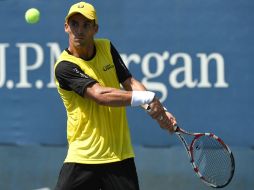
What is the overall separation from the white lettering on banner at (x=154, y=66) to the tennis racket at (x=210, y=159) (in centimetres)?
124

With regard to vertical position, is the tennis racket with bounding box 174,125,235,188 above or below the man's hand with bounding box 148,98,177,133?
below

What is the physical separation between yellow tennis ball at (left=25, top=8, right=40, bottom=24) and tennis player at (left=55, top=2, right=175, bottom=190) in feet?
5.05

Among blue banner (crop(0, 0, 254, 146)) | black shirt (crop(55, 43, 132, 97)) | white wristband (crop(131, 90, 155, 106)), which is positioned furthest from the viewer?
blue banner (crop(0, 0, 254, 146))

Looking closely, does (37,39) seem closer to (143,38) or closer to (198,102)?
(143,38)

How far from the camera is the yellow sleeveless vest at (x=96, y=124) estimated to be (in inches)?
171

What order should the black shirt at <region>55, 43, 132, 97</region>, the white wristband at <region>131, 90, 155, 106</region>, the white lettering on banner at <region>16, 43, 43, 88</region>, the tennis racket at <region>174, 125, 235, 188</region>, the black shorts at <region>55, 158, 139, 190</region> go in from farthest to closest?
1. the white lettering on banner at <region>16, 43, 43, 88</region>
2. the tennis racket at <region>174, 125, 235, 188</region>
3. the black shorts at <region>55, 158, 139, 190</region>
4. the black shirt at <region>55, 43, 132, 97</region>
5. the white wristband at <region>131, 90, 155, 106</region>

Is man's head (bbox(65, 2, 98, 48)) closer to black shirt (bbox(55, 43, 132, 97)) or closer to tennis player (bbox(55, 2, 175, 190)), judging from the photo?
tennis player (bbox(55, 2, 175, 190))

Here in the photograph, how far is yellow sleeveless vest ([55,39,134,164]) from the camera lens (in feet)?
14.2

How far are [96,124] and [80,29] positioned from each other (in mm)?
548

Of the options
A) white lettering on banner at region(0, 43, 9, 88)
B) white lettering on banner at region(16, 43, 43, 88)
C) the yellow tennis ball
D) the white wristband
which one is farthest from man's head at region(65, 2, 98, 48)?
white lettering on banner at region(0, 43, 9, 88)

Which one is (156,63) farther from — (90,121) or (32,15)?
(90,121)

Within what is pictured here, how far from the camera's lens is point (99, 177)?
438 cm

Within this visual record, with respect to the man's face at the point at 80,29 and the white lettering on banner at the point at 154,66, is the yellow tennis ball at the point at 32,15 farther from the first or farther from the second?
the man's face at the point at 80,29

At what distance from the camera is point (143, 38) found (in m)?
5.92
